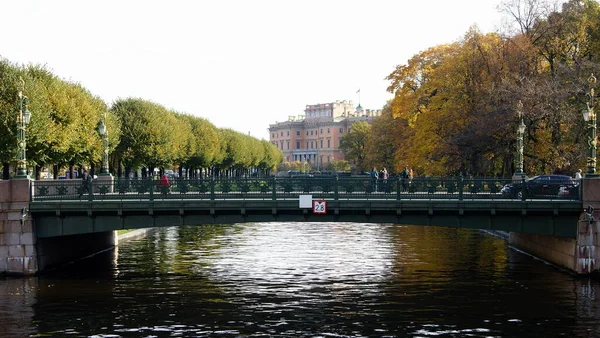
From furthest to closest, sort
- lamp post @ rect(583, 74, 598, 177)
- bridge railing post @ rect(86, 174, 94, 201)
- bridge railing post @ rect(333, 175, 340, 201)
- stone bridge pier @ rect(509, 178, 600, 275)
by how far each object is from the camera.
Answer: lamp post @ rect(583, 74, 598, 177), bridge railing post @ rect(86, 174, 94, 201), bridge railing post @ rect(333, 175, 340, 201), stone bridge pier @ rect(509, 178, 600, 275)

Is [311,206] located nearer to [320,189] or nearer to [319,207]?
[319,207]

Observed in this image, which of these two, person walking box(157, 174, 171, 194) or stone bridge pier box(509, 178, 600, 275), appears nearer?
stone bridge pier box(509, 178, 600, 275)

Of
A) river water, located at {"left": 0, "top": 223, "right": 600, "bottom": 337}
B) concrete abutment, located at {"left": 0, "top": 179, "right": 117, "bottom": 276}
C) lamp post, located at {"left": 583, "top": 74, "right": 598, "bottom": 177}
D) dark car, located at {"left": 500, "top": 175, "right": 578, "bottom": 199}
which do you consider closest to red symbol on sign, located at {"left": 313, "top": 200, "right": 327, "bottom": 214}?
river water, located at {"left": 0, "top": 223, "right": 600, "bottom": 337}

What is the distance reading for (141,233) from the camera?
7088 cm

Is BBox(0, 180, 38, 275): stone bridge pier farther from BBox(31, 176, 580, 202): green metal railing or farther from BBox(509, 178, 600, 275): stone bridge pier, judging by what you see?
BBox(509, 178, 600, 275): stone bridge pier

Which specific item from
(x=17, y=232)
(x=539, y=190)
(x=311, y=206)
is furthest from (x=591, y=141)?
(x=17, y=232)

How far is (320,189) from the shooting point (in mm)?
43781

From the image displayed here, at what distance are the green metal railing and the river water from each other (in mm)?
4004

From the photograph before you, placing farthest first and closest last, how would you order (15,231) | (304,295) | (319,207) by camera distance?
(15,231)
(319,207)
(304,295)

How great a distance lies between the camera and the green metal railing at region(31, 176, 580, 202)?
4278cm

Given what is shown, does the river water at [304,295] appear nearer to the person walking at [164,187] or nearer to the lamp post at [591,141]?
the person walking at [164,187]

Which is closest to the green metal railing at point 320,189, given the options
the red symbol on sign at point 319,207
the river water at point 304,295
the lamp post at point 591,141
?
the red symbol on sign at point 319,207

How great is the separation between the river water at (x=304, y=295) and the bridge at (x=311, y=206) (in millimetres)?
2494

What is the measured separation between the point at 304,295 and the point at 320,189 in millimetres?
7147
